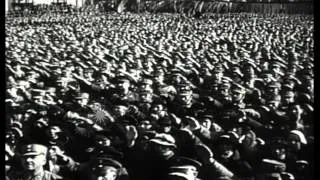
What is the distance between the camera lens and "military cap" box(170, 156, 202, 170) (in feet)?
21.7

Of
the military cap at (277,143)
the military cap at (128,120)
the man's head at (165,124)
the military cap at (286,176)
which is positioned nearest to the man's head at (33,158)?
the man's head at (165,124)

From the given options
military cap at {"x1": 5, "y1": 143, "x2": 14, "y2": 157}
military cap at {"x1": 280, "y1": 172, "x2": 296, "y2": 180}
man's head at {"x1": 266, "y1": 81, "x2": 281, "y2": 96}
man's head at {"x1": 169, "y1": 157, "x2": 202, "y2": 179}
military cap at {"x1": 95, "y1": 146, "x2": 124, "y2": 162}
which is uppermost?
man's head at {"x1": 266, "y1": 81, "x2": 281, "y2": 96}

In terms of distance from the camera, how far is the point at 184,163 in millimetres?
6703

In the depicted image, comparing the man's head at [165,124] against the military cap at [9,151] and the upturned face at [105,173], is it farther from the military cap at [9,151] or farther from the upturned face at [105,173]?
the military cap at [9,151]

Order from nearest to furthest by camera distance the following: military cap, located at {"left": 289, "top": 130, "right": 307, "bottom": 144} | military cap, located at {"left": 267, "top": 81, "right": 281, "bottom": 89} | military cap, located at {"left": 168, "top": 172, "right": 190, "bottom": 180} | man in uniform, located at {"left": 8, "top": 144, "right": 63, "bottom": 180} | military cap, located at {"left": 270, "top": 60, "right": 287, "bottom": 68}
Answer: military cap, located at {"left": 168, "top": 172, "right": 190, "bottom": 180}
man in uniform, located at {"left": 8, "top": 144, "right": 63, "bottom": 180}
military cap, located at {"left": 289, "top": 130, "right": 307, "bottom": 144}
military cap, located at {"left": 267, "top": 81, "right": 281, "bottom": 89}
military cap, located at {"left": 270, "top": 60, "right": 287, "bottom": 68}

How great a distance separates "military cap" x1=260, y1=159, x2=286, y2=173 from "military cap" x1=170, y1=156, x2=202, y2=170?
31.7 inches

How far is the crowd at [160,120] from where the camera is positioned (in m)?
7.05

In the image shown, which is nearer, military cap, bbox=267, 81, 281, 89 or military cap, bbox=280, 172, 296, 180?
military cap, bbox=280, 172, 296, 180

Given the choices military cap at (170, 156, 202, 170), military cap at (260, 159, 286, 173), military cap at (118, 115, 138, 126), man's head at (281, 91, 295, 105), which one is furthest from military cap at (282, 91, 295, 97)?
military cap at (170, 156, 202, 170)

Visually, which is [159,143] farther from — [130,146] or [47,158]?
[47,158]

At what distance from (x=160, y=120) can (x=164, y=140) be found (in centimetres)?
132

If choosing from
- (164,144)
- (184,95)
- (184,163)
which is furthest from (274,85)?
(184,163)

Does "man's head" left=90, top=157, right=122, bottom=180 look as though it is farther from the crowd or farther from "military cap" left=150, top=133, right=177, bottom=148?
"military cap" left=150, top=133, right=177, bottom=148

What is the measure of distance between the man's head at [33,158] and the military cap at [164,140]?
1.58m
